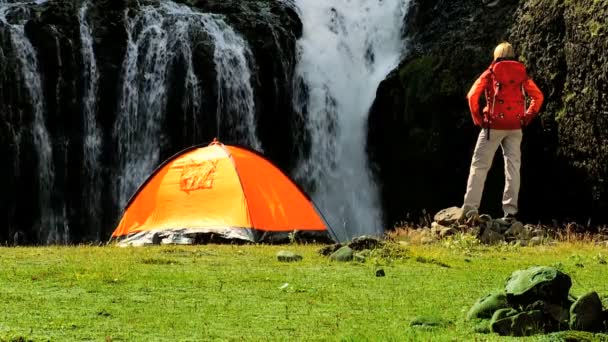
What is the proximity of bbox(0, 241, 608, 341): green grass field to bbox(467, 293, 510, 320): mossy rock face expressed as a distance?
0.15 m

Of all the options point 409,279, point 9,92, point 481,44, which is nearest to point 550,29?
point 481,44

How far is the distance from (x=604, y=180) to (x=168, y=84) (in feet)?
40.9

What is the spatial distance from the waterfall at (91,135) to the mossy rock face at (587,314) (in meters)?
19.0

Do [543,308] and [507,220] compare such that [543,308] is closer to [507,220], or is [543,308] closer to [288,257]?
[288,257]

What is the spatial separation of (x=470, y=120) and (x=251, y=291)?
1471cm

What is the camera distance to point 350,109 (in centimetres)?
2612

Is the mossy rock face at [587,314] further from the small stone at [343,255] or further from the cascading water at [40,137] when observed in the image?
the cascading water at [40,137]

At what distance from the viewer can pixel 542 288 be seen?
6.64 m

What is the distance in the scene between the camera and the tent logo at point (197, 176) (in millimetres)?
16672

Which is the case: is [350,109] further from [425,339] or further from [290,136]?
[425,339]

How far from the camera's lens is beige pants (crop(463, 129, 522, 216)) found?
53.2 ft

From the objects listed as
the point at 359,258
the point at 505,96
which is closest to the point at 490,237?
the point at 505,96

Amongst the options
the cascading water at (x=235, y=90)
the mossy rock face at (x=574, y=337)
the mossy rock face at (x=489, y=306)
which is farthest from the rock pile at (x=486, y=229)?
the cascading water at (x=235, y=90)

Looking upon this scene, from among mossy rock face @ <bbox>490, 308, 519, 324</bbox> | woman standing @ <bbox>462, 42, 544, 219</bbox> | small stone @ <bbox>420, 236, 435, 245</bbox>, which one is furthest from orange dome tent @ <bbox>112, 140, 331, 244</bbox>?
mossy rock face @ <bbox>490, 308, 519, 324</bbox>
